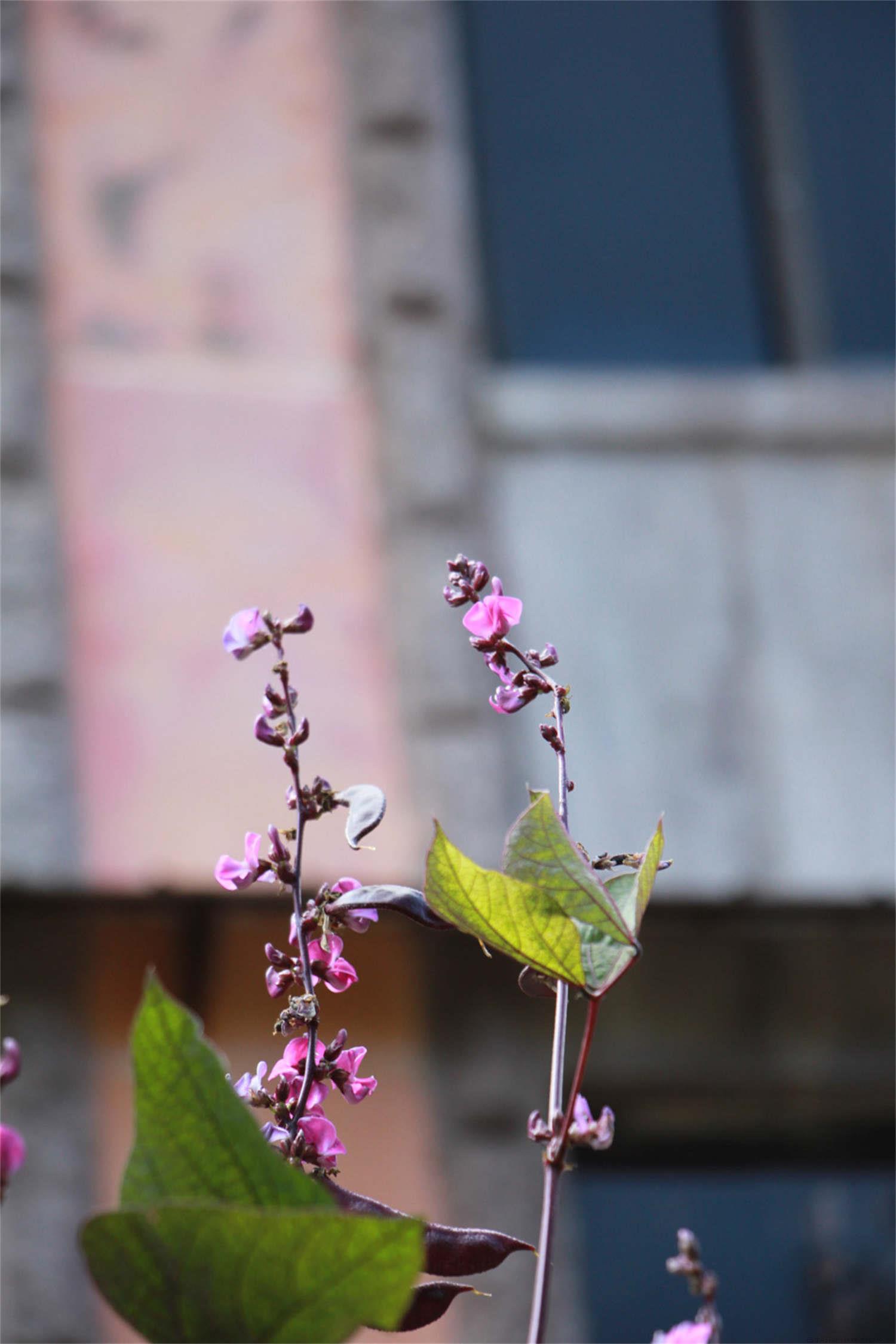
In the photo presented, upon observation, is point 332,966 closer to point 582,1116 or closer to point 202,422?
point 582,1116

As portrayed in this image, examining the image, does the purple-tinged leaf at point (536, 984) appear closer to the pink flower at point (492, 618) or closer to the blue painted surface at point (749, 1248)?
the pink flower at point (492, 618)

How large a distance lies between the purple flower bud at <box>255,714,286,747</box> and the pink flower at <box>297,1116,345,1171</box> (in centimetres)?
9

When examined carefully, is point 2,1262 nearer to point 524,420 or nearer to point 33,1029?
point 33,1029

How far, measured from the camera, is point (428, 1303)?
32cm

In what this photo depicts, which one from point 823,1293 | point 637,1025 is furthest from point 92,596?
point 823,1293

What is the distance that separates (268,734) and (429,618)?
54.1 inches

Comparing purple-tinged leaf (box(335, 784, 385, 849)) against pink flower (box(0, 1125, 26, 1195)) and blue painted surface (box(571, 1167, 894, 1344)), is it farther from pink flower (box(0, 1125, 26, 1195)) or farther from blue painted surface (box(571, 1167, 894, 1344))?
blue painted surface (box(571, 1167, 894, 1344))

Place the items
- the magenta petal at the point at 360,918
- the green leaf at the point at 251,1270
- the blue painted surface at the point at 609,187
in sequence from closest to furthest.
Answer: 1. the green leaf at the point at 251,1270
2. the magenta petal at the point at 360,918
3. the blue painted surface at the point at 609,187

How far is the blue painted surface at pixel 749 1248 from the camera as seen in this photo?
5.27 feet

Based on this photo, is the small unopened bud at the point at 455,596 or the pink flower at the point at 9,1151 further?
the small unopened bud at the point at 455,596

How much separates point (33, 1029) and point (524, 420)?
3.00ft

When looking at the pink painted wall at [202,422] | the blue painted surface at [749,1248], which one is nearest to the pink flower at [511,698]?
the pink painted wall at [202,422]

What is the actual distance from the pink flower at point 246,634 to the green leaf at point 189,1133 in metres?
0.13

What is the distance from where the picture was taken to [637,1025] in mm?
1717
